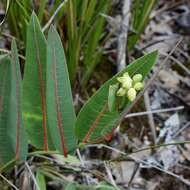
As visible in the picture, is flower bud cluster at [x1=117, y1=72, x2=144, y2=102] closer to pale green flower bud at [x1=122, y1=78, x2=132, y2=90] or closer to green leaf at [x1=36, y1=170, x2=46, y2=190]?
pale green flower bud at [x1=122, y1=78, x2=132, y2=90]


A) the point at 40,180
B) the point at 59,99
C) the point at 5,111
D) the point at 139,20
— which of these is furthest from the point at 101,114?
the point at 139,20

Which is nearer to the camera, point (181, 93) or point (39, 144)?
point (39, 144)

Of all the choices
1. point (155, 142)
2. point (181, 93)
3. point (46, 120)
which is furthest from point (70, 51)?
point (181, 93)

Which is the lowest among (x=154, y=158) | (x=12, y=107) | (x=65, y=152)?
(x=154, y=158)

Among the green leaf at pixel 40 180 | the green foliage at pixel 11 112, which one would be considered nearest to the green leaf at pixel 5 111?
the green foliage at pixel 11 112

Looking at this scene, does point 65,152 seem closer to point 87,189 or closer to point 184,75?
point 87,189

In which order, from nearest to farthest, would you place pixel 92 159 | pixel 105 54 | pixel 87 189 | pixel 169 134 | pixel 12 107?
pixel 12 107
pixel 87 189
pixel 92 159
pixel 169 134
pixel 105 54

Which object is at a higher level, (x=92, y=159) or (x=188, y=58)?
(x=188, y=58)
